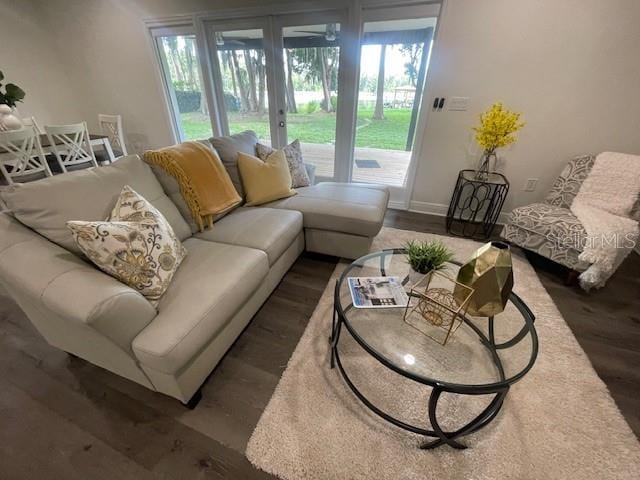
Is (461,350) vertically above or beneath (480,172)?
beneath

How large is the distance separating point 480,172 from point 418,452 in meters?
2.37

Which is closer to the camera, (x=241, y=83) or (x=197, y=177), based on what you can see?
(x=197, y=177)

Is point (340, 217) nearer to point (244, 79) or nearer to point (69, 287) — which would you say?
point (69, 287)

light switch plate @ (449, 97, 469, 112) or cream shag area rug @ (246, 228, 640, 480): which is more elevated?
light switch plate @ (449, 97, 469, 112)

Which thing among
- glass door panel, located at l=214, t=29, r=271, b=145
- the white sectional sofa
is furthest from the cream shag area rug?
glass door panel, located at l=214, t=29, r=271, b=145

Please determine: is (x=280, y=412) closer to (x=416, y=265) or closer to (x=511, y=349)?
(x=416, y=265)

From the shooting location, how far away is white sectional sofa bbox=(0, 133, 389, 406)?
0.91m

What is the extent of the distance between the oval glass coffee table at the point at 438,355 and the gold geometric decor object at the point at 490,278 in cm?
21

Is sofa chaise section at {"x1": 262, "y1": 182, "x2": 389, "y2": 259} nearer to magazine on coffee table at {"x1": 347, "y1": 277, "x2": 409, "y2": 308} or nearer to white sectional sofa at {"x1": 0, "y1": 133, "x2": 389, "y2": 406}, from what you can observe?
white sectional sofa at {"x1": 0, "y1": 133, "x2": 389, "y2": 406}

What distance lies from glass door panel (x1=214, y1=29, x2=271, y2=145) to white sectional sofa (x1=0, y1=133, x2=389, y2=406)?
2.13m

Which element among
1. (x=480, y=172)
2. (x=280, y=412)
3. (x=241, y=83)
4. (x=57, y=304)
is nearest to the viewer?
(x=57, y=304)

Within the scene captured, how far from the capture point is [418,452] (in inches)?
39.7

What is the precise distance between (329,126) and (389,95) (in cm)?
74

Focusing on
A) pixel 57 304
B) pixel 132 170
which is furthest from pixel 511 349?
pixel 132 170
